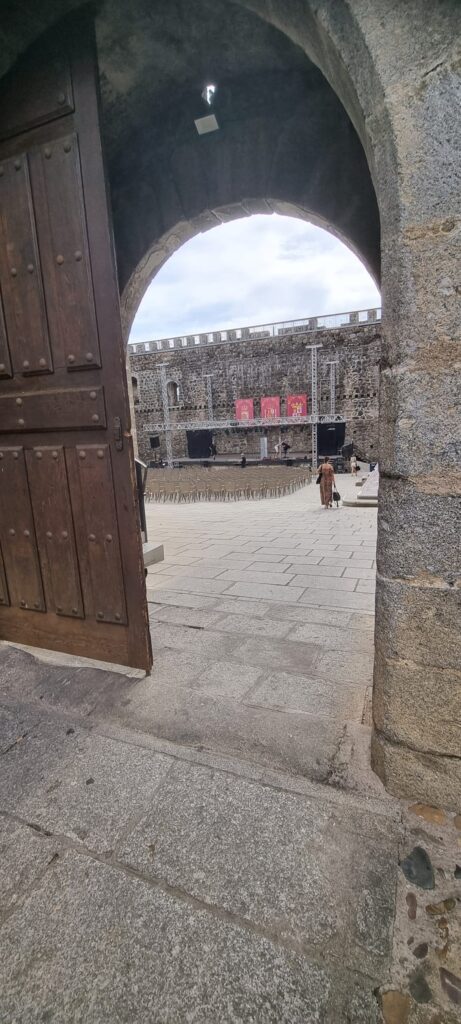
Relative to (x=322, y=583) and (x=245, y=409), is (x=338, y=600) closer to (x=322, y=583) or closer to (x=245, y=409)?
(x=322, y=583)

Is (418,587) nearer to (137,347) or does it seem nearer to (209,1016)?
(209,1016)

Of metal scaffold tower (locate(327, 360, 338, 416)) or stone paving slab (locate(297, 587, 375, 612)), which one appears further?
metal scaffold tower (locate(327, 360, 338, 416))

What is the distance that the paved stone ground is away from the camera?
0.86 metres

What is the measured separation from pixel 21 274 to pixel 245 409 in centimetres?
2330

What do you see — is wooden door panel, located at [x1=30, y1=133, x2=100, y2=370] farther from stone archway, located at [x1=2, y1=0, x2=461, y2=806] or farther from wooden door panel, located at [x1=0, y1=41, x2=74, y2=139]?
stone archway, located at [x1=2, y1=0, x2=461, y2=806]

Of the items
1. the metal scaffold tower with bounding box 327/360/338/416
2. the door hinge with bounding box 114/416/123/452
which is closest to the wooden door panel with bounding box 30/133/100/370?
the door hinge with bounding box 114/416/123/452

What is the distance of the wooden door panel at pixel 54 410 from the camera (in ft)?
6.25

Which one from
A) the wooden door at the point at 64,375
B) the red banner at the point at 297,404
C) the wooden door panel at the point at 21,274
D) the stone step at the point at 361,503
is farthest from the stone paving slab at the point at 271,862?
the red banner at the point at 297,404

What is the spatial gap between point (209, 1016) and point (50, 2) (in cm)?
323

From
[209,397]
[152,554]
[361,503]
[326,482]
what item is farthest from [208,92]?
[209,397]

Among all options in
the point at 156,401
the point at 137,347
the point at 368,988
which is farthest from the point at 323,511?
the point at 137,347

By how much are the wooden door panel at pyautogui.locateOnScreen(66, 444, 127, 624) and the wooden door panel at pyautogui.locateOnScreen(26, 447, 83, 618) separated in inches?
2.9

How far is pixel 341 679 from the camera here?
1943mm

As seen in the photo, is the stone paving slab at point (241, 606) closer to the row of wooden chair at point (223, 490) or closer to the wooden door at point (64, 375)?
the wooden door at point (64, 375)
